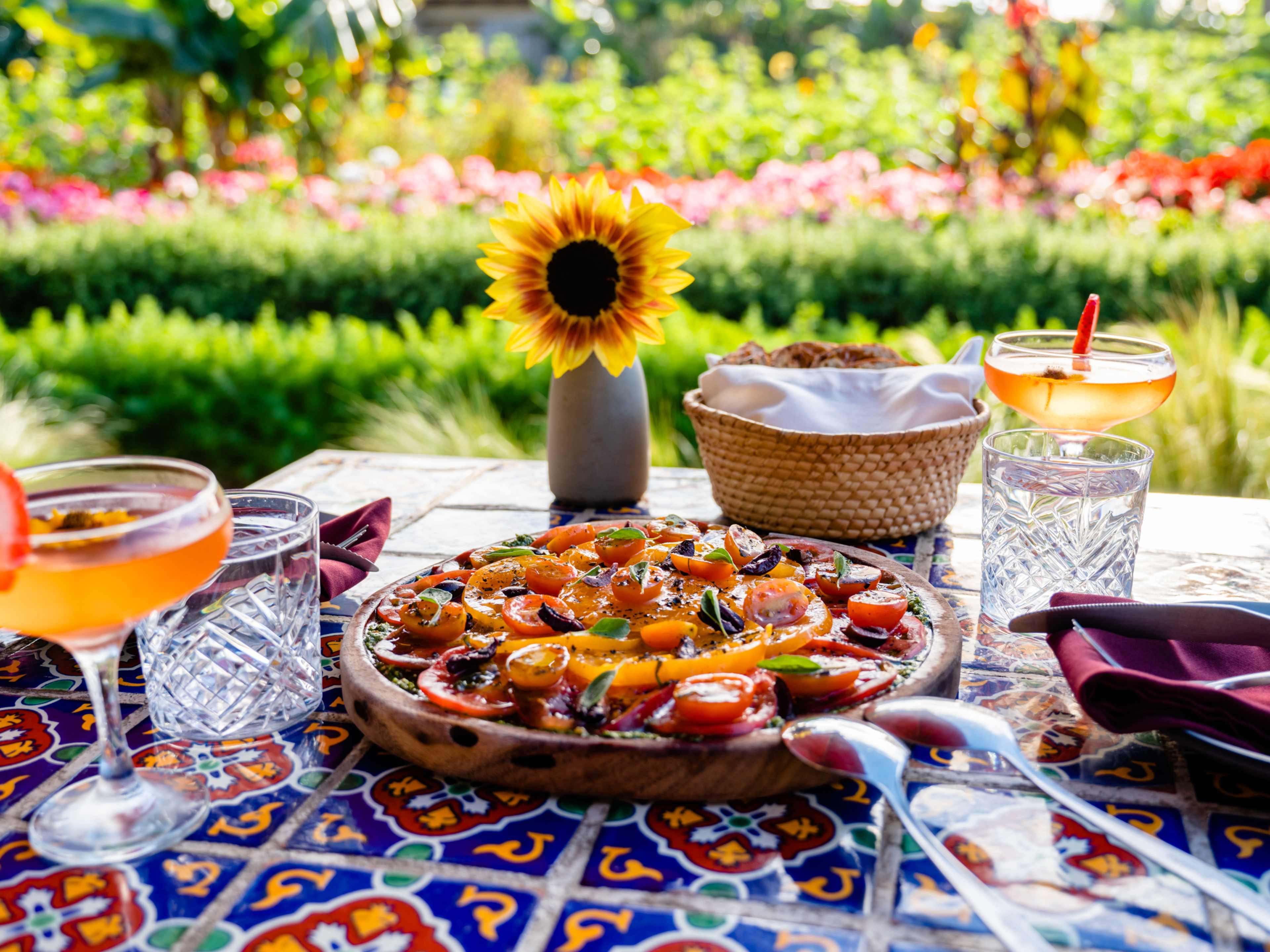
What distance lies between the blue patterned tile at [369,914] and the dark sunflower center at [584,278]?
1.15m

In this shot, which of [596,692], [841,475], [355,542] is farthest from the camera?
[841,475]

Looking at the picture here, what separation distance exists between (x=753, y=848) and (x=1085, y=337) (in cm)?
105

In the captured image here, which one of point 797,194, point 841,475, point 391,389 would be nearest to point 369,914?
point 841,475

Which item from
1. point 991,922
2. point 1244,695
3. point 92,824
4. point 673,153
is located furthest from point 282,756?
point 673,153

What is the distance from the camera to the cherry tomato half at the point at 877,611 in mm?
1200

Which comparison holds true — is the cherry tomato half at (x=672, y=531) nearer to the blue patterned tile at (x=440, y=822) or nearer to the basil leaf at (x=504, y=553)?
the basil leaf at (x=504, y=553)

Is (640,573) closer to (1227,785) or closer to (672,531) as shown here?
(672,531)

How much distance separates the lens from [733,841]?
929mm

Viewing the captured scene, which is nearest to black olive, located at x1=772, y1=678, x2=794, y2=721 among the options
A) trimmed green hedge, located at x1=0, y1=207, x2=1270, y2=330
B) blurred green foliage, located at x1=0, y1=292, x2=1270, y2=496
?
blurred green foliage, located at x1=0, y1=292, x2=1270, y2=496

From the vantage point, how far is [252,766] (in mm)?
1059

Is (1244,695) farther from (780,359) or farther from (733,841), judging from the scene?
(780,359)

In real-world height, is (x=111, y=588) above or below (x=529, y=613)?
above

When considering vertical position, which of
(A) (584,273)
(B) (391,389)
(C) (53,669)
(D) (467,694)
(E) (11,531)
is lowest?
(B) (391,389)

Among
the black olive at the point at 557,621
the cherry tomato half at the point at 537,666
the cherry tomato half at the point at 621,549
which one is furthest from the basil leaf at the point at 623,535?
the cherry tomato half at the point at 537,666
